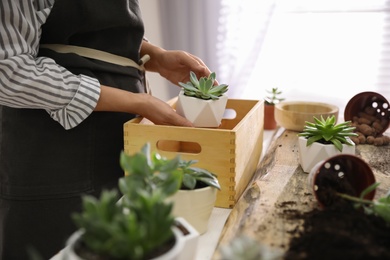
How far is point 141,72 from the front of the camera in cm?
128

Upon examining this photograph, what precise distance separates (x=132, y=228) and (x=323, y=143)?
23.4 inches

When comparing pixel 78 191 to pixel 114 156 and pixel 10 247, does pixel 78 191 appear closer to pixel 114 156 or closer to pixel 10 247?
pixel 114 156

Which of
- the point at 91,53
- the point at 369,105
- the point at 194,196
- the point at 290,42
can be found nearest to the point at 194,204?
the point at 194,196

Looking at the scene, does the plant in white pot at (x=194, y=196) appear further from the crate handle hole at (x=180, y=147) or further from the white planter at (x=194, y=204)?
the crate handle hole at (x=180, y=147)

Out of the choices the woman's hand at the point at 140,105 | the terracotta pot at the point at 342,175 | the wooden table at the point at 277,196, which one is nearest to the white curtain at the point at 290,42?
the wooden table at the point at 277,196

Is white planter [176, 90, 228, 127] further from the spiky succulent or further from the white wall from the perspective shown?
the white wall

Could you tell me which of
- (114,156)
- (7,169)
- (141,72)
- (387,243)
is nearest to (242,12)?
(141,72)

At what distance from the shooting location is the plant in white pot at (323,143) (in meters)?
0.96

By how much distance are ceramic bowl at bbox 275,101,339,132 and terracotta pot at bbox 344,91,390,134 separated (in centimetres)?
6

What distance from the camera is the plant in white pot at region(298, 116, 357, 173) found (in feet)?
3.15

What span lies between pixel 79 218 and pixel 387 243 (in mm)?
404

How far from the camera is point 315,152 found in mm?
971

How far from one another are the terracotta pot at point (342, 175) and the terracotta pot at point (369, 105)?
19.2 inches

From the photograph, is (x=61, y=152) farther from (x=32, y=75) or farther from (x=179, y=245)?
(x=179, y=245)
